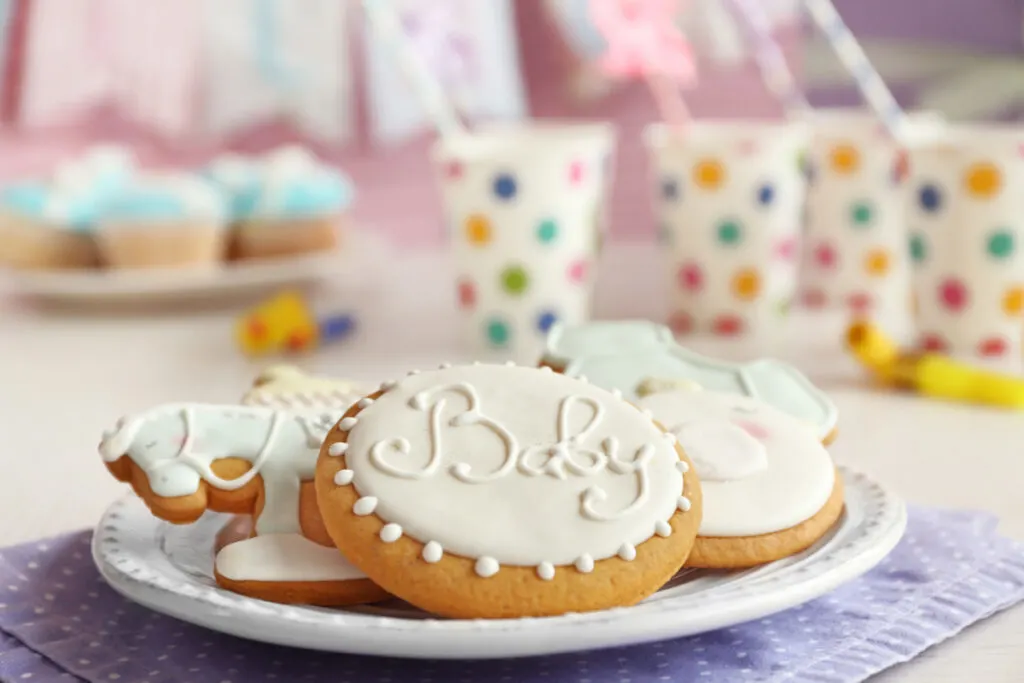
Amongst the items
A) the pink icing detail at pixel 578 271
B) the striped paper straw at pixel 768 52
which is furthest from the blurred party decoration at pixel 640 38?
the pink icing detail at pixel 578 271

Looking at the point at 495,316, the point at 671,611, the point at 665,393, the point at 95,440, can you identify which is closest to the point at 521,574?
the point at 671,611

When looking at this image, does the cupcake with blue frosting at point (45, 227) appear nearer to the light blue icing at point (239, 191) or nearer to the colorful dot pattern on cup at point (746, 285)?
the light blue icing at point (239, 191)

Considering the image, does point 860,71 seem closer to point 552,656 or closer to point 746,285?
point 746,285

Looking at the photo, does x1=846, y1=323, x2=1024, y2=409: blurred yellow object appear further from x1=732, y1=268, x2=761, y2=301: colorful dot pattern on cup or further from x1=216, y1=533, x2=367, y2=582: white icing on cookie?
x1=216, y1=533, x2=367, y2=582: white icing on cookie

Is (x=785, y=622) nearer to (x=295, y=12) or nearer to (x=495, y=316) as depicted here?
(x=495, y=316)

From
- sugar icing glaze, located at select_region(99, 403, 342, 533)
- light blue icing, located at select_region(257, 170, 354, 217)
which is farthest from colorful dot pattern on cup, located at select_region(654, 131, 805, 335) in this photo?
sugar icing glaze, located at select_region(99, 403, 342, 533)

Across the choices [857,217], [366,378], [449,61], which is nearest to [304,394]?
[366,378]
